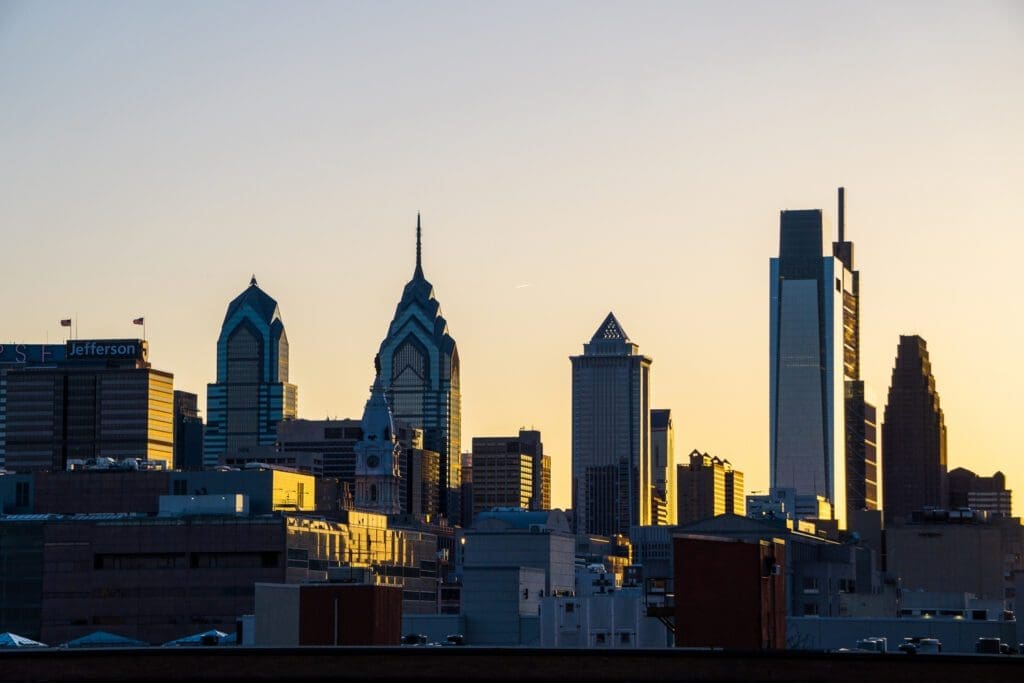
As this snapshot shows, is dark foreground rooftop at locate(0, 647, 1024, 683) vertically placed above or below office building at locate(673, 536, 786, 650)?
below

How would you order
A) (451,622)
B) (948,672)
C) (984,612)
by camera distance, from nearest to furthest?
(948,672) < (984,612) < (451,622)

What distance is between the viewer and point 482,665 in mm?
98438

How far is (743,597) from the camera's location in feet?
363

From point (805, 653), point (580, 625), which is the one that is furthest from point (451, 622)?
point (805, 653)

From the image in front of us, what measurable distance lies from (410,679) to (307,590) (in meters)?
20.7

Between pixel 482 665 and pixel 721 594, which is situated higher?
pixel 721 594

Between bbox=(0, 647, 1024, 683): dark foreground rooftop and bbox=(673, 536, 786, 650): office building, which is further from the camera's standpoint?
bbox=(673, 536, 786, 650): office building

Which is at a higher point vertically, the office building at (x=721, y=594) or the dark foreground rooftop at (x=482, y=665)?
the office building at (x=721, y=594)

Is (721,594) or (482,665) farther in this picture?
(721,594)

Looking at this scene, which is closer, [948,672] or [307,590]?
[948,672]

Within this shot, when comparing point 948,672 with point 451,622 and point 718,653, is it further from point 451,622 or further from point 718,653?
point 451,622

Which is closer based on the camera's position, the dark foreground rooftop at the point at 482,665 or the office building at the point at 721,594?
the dark foreground rooftop at the point at 482,665

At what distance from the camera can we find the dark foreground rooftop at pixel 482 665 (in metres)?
97.1

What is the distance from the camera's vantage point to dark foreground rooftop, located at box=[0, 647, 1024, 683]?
3824 inches
